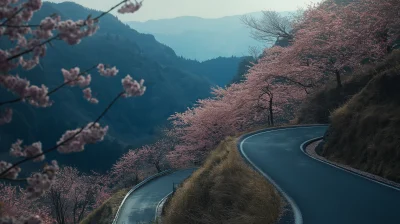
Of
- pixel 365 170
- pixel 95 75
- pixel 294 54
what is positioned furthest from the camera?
pixel 95 75

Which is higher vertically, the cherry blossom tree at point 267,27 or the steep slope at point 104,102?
the cherry blossom tree at point 267,27

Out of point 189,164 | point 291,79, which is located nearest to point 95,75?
point 189,164

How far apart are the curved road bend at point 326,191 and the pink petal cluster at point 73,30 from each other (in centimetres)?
568

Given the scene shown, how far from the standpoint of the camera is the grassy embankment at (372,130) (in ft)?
34.4

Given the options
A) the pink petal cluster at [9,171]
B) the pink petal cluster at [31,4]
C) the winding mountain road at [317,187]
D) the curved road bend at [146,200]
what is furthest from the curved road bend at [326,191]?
the curved road bend at [146,200]

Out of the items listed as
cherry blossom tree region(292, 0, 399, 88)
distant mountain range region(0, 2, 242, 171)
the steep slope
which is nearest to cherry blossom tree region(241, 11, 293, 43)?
cherry blossom tree region(292, 0, 399, 88)

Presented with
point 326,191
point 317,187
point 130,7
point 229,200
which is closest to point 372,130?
point 317,187

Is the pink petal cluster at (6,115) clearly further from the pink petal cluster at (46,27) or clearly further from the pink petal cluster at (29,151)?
the pink petal cluster at (46,27)

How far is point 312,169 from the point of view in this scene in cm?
1215

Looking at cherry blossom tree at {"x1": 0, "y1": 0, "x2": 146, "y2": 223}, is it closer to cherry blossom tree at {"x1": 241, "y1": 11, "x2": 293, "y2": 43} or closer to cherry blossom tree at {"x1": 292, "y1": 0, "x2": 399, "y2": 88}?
cherry blossom tree at {"x1": 292, "y1": 0, "x2": 399, "y2": 88}

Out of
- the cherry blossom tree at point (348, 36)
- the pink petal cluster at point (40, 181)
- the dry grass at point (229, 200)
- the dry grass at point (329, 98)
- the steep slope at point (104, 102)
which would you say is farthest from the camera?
the steep slope at point (104, 102)

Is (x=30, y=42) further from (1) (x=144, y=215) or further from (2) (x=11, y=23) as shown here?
(1) (x=144, y=215)

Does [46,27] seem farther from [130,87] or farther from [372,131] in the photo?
[372,131]

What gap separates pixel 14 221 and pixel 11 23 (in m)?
1.94
